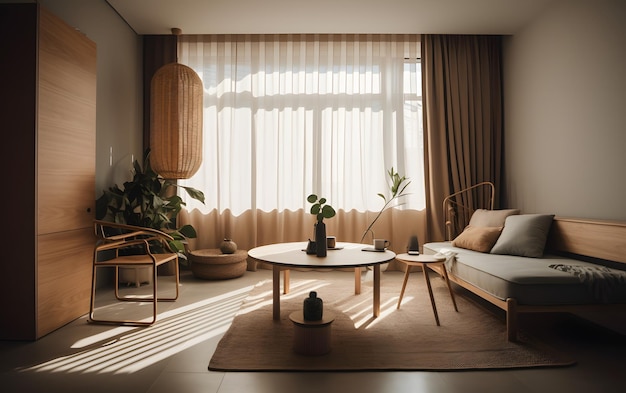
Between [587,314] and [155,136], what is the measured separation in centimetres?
395

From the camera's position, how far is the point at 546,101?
3.64 meters

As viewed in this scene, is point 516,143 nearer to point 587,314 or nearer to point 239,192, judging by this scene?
point 587,314

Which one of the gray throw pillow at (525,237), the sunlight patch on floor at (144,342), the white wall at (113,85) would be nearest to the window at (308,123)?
the white wall at (113,85)

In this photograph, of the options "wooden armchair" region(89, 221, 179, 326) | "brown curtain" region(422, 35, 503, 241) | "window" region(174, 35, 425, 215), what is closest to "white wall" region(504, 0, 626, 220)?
"brown curtain" region(422, 35, 503, 241)

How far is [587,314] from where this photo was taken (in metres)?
2.87

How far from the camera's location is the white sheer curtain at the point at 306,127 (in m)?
4.43

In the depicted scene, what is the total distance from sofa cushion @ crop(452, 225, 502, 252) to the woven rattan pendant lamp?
268 cm

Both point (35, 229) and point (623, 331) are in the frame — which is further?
point (623, 331)

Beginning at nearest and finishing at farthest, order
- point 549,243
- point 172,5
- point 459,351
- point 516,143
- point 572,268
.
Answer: point 459,351 → point 572,268 → point 549,243 → point 172,5 → point 516,143

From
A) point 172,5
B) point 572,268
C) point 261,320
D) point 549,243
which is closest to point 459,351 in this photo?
point 572,268

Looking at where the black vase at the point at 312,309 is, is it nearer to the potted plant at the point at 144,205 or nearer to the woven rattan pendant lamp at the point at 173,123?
the potted plant at the point at 144,205

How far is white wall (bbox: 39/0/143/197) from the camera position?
3.36 meters

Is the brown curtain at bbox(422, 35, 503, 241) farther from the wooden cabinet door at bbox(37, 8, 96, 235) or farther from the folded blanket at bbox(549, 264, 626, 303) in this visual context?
the wooden cabinet door at bbox(37, 8, 96, 235)

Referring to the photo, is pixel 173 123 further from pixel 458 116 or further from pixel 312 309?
pixel 458 116
